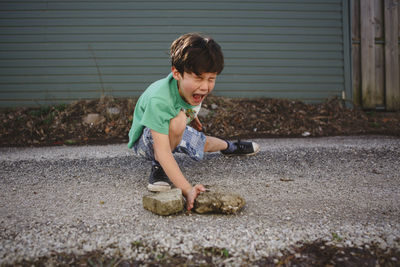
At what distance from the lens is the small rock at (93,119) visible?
172 inches

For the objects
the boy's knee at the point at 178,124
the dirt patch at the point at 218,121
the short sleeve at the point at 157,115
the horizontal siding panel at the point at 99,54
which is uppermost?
the horizontal siding panel at the point at 99,54

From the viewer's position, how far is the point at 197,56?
1787 millimetres

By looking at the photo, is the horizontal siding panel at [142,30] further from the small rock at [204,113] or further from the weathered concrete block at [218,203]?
the weathered concrete block at [218,203]

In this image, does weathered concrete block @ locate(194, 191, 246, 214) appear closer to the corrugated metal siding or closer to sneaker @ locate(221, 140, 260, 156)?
Answer: sneaker @ locate(221, 140, 260, 156)

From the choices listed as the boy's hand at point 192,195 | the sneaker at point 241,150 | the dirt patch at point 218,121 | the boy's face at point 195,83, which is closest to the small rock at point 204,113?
the dirt patch at point 218,121

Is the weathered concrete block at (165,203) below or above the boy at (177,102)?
below

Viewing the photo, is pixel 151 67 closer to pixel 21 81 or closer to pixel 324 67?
pixel 21 81

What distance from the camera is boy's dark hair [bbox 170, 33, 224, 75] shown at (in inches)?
70.4

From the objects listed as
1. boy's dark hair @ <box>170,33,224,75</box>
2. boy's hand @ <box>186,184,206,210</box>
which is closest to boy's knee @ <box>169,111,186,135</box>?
boy's dark hair @ <box>170,33,224,75</box>

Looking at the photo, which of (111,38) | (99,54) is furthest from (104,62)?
(111,38)

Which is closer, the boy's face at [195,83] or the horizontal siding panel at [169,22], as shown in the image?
the boy's face at [195,83]

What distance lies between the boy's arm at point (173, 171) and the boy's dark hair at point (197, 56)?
46cm

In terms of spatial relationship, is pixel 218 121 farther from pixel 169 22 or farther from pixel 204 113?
pixel 169 22

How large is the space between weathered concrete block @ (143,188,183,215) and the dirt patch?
237 cm
